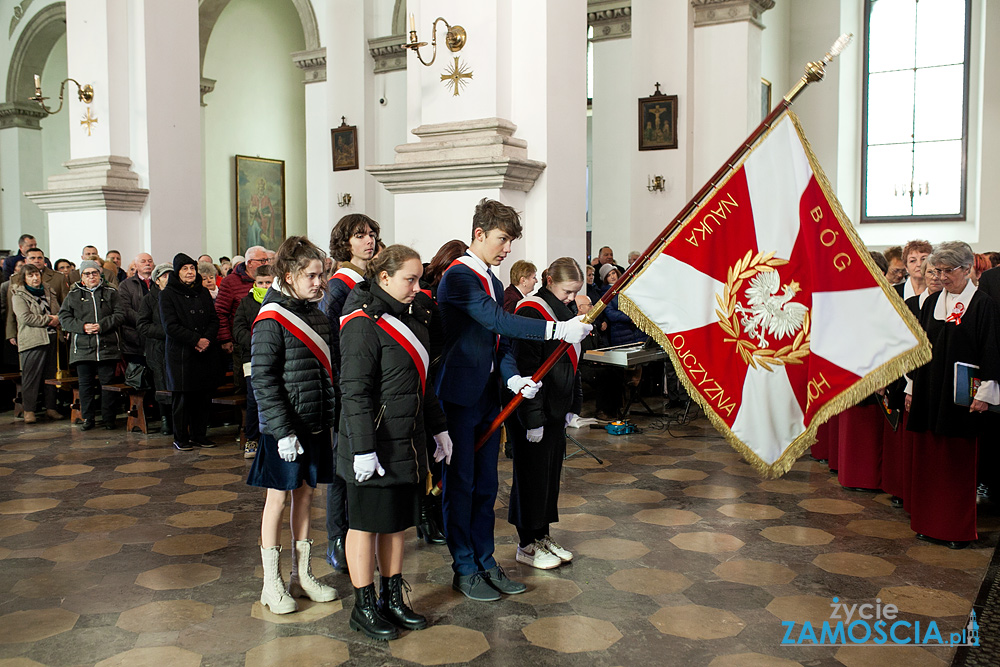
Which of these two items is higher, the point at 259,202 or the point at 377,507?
the point at 259,202

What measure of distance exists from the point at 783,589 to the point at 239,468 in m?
4.01

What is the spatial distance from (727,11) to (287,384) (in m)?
9.60

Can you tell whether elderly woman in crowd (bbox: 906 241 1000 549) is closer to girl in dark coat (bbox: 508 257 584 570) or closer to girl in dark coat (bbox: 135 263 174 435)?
girl in dark coat (bbox: 508 257 584 570)

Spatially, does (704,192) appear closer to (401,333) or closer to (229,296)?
(401,333)

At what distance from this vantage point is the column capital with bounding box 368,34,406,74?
523 inches

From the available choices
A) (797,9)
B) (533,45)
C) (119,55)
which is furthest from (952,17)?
(119,55)

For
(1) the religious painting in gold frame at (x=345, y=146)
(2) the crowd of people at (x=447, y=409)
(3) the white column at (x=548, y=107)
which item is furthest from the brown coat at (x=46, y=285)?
(1) the religious painting in gold frame at (x=345, y=146)

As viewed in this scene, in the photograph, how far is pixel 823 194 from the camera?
3.48 meters

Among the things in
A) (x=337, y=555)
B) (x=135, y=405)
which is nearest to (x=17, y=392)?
(x=135, y=405)

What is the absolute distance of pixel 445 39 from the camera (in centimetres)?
709

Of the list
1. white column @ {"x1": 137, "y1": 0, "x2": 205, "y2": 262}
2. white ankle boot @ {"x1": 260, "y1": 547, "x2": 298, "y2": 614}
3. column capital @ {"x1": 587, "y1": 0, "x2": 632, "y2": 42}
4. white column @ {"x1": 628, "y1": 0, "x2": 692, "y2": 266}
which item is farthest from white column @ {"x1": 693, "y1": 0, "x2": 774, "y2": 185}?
white ankle boot @ {"x1": 260, "y1": 547, "x2": 298, "y2": 614}

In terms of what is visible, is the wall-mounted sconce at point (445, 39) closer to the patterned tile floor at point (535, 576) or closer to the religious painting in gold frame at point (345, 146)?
the patterned tile floor at point (535, 576)

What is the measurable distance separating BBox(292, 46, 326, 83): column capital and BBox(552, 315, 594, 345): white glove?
39.3 ft

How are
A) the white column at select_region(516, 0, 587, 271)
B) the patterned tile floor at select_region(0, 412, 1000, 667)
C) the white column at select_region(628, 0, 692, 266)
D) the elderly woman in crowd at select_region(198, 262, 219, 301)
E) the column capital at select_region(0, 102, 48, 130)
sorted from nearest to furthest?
the patterned tile floor at select_region(0, 412, 1000, 667)
the white column at select_region(516, 0, 587, 271)
the elderly woman in crowd at select_region(198, 262, 219, 301)
the white column at select_region(628, 0, 692, 266)
the column capital at select_region(0, 102, 48, 130)
